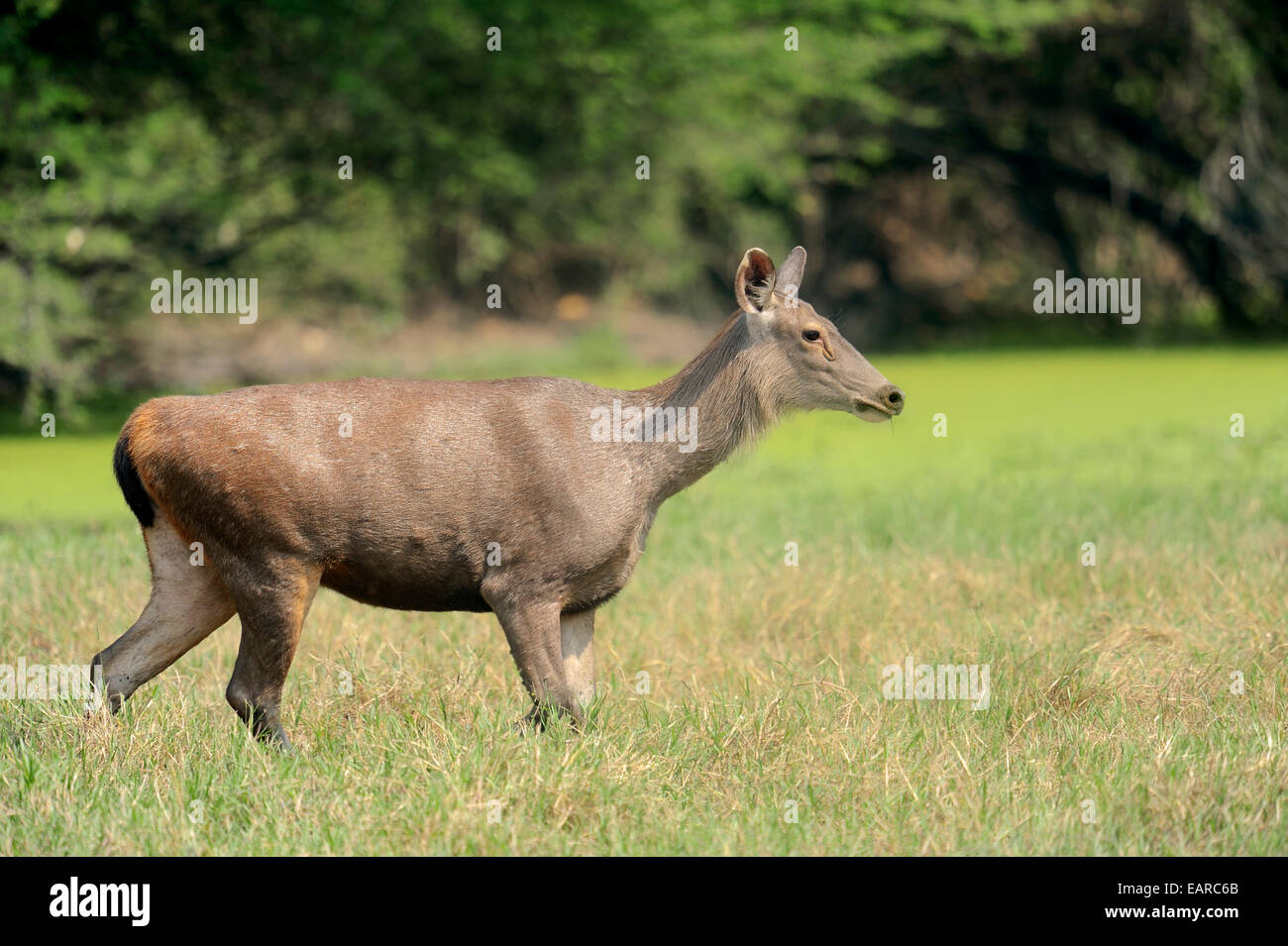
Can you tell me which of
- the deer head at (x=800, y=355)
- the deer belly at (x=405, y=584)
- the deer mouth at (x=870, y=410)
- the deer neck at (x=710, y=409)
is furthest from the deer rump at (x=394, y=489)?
the deer mouth at (x=870, y=410)

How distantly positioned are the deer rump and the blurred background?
7819 millimetres

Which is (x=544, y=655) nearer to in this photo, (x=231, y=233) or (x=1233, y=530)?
(x=1233, y=530)

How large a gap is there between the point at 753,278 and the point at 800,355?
35cm

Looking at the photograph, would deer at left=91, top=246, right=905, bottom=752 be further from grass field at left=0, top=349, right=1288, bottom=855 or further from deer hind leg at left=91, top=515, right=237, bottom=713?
grass field at left=0, top=349, right=1288, bottom=855

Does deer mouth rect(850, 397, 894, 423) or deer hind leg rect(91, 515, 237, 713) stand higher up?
deer mouth rect(850, 397, 894, 423)

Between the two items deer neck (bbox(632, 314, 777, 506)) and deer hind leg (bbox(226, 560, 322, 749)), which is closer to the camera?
deer hind leg (bbox(226, 560, 322, 749))

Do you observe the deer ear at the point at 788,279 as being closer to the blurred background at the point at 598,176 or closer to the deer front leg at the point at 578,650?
the deer front leg at the point at 578,650

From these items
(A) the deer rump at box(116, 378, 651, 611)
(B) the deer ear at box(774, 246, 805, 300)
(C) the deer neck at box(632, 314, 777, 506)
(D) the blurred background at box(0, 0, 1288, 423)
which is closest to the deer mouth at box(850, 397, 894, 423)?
(C) the deer neck at box(632, 314, 777, 506)

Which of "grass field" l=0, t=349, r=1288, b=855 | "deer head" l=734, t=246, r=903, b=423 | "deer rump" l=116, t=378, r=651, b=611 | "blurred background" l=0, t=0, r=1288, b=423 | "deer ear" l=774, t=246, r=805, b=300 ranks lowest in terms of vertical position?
"grass field" l=0, t=349, r=1288, b=855

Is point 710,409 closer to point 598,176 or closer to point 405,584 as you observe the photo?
point 405,584

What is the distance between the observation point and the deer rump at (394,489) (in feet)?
17.7

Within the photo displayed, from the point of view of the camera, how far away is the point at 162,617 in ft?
18.7

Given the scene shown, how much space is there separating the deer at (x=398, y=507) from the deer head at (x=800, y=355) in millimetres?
12

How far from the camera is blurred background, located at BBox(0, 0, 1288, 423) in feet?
48.3
